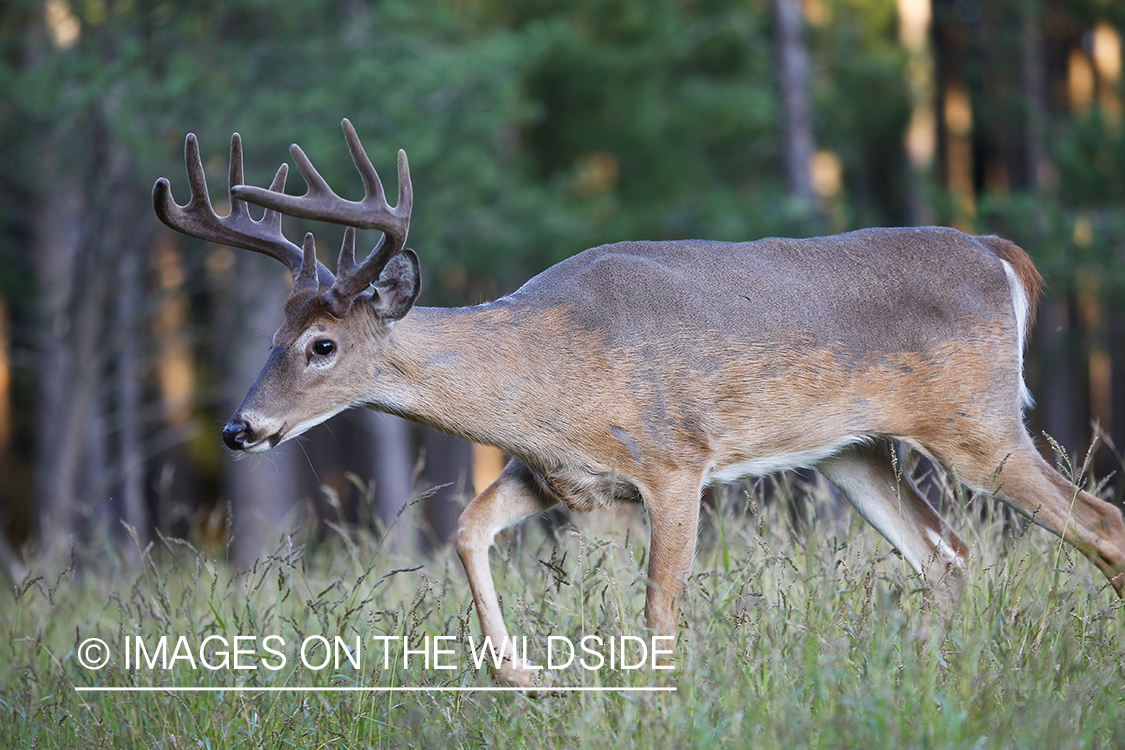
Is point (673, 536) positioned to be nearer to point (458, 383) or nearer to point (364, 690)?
point (458, 383)

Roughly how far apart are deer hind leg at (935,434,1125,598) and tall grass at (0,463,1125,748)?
155mm

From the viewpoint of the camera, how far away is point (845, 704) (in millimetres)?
3084

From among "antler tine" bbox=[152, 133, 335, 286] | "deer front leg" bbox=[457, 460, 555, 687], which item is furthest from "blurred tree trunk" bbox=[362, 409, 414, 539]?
"deer front leg" bbox=[457, 460, 555, 687]

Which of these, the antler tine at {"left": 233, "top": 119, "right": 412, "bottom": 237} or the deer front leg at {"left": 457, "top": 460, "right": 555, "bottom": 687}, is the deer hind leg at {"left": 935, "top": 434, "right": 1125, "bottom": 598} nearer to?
the deer front leg at {"left": 457, "top": 460, "right": 555, "bottom": 687}

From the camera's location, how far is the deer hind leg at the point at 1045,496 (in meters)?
4.62

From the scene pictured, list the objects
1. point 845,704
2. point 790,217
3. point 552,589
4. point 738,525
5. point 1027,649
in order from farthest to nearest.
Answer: point 790,217 < point 738,525 < point 552,589 < point 1027,649 < point 845,704

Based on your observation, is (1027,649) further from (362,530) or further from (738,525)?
(362,530)

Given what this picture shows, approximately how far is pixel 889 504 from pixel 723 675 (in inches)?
82.9

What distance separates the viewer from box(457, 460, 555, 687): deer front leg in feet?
14.3

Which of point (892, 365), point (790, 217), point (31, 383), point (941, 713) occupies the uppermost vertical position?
point (892, 365)

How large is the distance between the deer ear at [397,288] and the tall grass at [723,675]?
2.96 feet

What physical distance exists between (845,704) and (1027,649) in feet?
3.29

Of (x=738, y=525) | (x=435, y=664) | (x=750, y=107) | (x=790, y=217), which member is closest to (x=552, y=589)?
(x=435, y=664)

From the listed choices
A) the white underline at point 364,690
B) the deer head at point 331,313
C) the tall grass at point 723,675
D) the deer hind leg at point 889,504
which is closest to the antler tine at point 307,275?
the deer head at point 331,313
